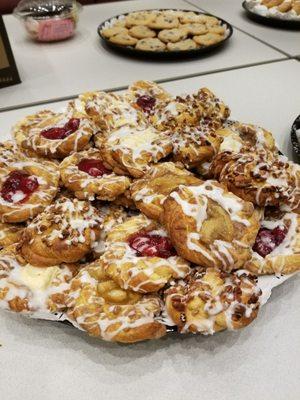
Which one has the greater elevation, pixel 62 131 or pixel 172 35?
pixel 62 131

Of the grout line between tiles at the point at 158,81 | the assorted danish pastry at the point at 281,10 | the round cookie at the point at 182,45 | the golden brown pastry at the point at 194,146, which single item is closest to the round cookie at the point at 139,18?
the round cookie at the point at 182,45

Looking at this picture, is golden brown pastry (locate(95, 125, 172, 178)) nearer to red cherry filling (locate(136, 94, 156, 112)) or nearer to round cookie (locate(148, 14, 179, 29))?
red cherry filling (locate(136, 94, 156, 112))

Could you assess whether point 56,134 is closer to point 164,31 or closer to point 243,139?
point 243,139

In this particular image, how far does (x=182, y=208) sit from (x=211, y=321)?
0.69 ft

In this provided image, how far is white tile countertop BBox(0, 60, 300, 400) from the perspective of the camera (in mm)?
788

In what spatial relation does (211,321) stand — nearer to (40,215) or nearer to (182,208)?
(182,208)

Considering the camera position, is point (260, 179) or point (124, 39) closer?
point (260, 179)

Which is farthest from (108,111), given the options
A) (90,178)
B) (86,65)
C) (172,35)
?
(172,35)

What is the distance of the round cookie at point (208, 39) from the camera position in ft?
6.65

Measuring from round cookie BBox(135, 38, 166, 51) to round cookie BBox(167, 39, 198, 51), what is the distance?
0.11 ft

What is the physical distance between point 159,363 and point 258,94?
4.01 feet

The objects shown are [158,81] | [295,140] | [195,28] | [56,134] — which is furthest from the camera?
[195,28]

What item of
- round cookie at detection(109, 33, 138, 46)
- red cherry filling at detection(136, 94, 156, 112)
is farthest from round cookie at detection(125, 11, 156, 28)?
red cherry filling at detection(136, 94, 156, 112)

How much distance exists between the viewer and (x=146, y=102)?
1345 mm
